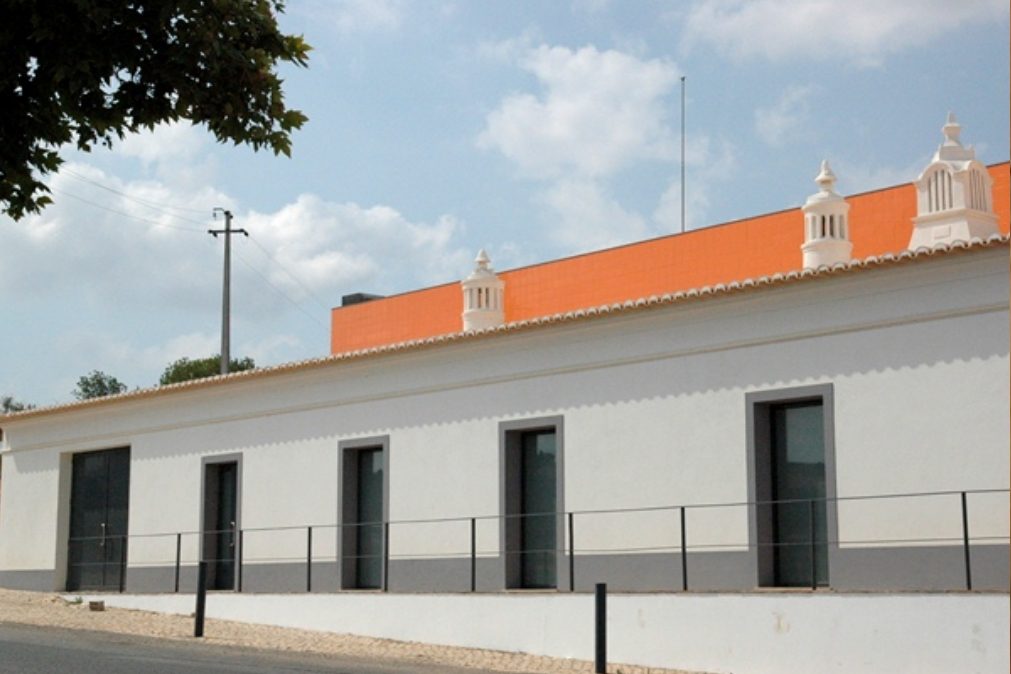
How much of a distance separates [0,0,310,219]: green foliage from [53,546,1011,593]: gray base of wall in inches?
279

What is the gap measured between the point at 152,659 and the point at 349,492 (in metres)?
6.56

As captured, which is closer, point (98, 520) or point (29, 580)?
point (98, 520)

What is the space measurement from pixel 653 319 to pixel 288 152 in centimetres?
1082

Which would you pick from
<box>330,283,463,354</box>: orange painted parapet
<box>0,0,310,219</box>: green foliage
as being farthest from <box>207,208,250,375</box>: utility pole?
<box>0,0,310,219</box>: green foliage

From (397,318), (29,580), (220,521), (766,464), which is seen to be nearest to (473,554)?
(766,464)

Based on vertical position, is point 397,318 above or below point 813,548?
above

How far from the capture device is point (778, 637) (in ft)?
53.0

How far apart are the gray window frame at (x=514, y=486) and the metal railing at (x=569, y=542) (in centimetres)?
4

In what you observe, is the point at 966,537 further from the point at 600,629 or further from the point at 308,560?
the point at 308,560

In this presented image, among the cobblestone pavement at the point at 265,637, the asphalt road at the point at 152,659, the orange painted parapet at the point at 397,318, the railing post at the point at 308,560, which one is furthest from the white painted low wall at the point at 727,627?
the orange painted parapet at the point at 397,318

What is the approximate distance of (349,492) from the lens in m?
23.2

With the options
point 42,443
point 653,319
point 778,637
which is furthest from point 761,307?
point 42,443

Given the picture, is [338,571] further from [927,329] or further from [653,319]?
[927,329]

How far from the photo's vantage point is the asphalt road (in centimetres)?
1563
